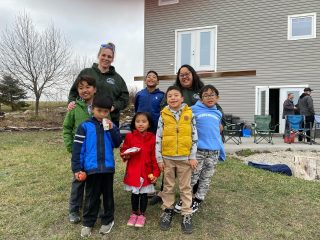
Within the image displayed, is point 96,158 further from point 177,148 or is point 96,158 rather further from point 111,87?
point 111,87

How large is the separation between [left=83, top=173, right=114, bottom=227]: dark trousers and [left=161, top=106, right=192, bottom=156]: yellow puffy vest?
70cm

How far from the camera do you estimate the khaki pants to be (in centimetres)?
375

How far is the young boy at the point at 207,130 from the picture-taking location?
3.93 meters

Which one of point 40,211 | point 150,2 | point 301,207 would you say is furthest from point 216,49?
point 40,211

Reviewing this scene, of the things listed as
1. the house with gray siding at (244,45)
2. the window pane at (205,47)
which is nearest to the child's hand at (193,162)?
the house with gray siding at (244,45)

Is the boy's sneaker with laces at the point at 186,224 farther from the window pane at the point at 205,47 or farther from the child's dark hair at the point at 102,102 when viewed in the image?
the window pane at the point at 205,47

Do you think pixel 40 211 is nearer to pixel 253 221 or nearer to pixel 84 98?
pixel 84 98

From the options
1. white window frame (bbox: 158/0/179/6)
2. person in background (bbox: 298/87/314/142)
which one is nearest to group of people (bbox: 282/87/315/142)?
person in background (bbox: 298/87/314/142)

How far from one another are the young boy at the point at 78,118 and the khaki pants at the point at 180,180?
99 cm

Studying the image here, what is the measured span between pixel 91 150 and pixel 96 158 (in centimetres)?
10

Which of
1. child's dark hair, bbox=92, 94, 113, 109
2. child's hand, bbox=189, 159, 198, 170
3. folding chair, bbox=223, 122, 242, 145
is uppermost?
child's dark hair, bbox=92, 94, 113, 109

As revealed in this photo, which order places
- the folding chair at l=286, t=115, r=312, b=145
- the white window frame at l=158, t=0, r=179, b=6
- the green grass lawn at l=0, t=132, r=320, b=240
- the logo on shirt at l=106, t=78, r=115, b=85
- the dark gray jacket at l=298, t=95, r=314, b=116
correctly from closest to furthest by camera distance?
1. the green grass lawn at l=0, t=132, r=320, b=240
2. the logo on shirt at l=106, t=78, r=115, b=85
3. the folding chair at l=286, t=115, r=312, b=145
4. the dark gray jacket at l=298, t=95, r=314, b=116
5. the white window frame at l=158, t=0, r=179, b=6

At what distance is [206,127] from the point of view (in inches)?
155

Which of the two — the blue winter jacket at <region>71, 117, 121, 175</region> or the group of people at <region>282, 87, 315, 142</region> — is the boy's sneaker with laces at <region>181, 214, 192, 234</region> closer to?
the blue winter jacket at <region>71, 117, 121, 175</region>
